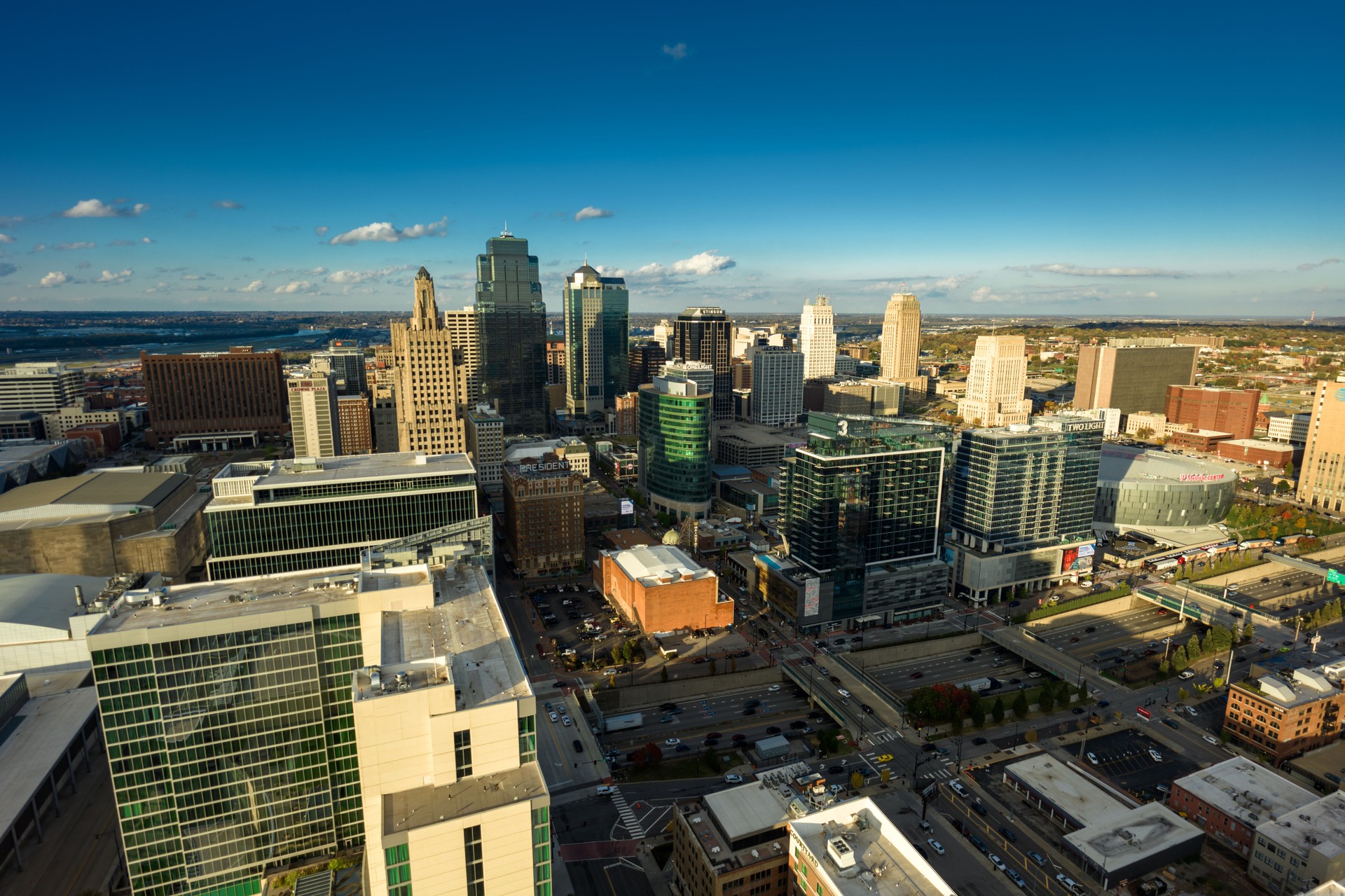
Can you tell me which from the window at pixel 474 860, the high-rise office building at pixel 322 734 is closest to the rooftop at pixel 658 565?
the high-rise office building at pixel 322 734

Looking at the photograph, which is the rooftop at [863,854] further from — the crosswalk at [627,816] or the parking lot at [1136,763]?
the parking lot at [1136,763]

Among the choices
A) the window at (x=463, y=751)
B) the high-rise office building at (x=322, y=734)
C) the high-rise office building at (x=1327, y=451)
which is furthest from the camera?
the high-rise office building at (x=1327, y=451)

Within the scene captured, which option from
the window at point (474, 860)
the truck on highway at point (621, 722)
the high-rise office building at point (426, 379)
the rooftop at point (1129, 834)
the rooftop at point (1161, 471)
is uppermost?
the high-rise office building at point (426, 379)

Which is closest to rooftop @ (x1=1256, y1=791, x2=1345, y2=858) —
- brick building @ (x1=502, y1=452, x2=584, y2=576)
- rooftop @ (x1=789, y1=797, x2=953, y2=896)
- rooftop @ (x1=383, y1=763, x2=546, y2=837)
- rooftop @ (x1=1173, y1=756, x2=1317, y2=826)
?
rooftop @ (x1=1173, y1=756, x2=1317, y2=826)

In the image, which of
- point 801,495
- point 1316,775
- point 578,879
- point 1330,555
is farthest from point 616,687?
point 1330,555

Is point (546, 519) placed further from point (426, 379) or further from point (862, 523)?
point (862, 523)

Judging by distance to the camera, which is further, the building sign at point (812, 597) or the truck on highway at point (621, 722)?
the building sign at point (812, 597)

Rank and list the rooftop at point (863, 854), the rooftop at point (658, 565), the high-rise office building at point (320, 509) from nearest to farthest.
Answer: the rooftop at point (863, 854) → the high-rise office building at point (320, 509) → the rooftop at point (658, 565)
